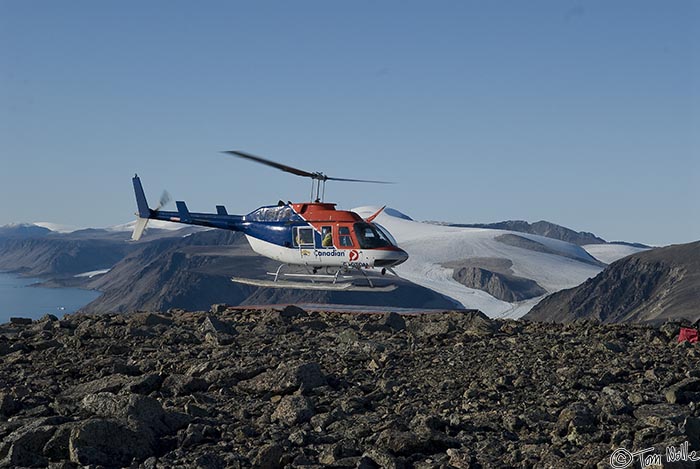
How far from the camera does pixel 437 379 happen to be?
17797mm

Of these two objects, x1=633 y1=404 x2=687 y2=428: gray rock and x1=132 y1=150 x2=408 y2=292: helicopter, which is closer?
x1=633 y1=404 x2=687 y2=428: gray rock

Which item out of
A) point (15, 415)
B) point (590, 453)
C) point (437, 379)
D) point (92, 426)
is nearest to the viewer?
point (590, 453)

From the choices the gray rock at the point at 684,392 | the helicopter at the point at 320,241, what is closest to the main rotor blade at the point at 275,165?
the helicopter at the point at 320,241

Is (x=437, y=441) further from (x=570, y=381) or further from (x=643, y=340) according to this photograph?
(x=643, y=340)

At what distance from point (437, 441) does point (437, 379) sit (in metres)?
3.83

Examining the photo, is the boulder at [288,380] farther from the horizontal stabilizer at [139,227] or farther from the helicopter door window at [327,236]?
the horizontal stabilizer at [139,227]

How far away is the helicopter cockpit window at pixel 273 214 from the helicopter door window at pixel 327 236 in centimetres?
187

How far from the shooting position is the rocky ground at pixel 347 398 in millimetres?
13898

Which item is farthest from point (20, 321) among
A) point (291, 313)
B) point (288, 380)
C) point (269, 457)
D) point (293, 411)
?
point (269, 457)

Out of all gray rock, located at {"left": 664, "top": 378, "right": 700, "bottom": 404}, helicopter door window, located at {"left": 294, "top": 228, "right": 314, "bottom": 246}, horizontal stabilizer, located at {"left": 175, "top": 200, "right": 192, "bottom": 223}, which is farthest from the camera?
horizontal stabilizer, located at {"left": 175, "top": 200, "right": 192, "bottom": 223}

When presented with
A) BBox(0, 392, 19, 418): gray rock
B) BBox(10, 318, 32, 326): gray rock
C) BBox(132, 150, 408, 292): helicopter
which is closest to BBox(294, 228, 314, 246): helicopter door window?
BBox(132, 150, 408, 292): helicopter

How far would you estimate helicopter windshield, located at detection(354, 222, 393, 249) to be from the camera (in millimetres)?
42031

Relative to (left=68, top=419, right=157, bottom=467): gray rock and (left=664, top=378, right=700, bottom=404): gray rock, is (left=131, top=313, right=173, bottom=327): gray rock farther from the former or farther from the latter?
(left=664, top=378, right=700, bottom=404): gray rock

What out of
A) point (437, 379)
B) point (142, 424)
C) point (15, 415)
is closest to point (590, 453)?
point (437, 379)
